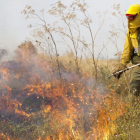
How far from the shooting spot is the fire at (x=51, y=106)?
12.3ft

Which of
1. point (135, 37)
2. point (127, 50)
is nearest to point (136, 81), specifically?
point (127, 50)

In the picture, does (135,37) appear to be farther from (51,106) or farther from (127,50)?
(51,106)

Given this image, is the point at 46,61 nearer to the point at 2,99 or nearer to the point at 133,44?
the point at 2,99

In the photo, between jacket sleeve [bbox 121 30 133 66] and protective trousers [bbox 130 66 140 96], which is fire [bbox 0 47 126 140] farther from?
jacket sleeve [bbox 121 30 133 66]

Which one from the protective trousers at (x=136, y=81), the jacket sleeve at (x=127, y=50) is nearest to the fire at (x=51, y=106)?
the protective trousers at (x=136, y=81)

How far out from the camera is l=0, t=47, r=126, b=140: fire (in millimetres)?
3736

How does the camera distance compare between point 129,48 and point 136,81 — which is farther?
point 129,48

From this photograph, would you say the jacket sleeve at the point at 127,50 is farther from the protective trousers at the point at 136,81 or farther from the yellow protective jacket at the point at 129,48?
the protective trousers at the point at 136,81

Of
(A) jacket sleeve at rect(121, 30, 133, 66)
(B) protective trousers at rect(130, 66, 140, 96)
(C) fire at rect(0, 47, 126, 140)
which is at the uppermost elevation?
(A) jacket sleeve at rect(121, 30, 133, 66)

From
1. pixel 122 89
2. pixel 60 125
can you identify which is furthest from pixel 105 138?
pixel 122 89

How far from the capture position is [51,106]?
459 cm

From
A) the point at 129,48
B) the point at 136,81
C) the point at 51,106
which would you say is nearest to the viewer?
the point at 136,81

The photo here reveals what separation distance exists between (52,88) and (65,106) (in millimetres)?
661

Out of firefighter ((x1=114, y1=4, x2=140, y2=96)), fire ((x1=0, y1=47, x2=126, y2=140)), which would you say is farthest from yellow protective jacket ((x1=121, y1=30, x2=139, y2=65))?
fire ((x1=0, y1=47, x2=126, y2=140))
